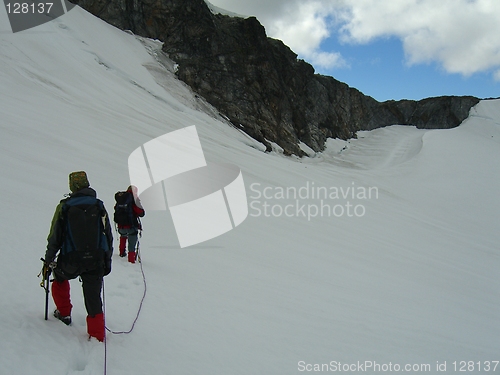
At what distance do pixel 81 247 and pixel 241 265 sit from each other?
3.94 meters

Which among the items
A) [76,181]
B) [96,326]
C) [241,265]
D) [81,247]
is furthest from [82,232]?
[241,265]

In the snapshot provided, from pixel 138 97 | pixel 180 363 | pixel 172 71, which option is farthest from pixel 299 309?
pixel 172 71

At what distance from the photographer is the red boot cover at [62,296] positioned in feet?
10.4

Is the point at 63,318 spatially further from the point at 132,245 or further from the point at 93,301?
the point at 132,245

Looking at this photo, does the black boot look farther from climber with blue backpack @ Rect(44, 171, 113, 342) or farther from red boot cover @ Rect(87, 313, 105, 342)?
red boot cover @ Rect(87, 313, 105, 342)

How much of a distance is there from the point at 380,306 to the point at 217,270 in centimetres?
306

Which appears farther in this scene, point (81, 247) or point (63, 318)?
point (63, 318)

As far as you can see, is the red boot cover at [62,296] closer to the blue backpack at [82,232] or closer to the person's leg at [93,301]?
the person's leg at [93,301]

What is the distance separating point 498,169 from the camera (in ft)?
93.0

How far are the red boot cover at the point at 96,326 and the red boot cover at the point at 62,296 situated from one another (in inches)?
11.0

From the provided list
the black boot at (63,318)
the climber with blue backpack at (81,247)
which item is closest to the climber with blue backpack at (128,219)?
the black boot at (63,318)

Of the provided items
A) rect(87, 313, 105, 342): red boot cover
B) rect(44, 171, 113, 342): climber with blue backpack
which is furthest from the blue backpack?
rect(87, 313, 105, 342): red boot cover

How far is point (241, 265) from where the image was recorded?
21.7 ft

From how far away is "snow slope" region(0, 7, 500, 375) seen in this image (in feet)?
11.6
